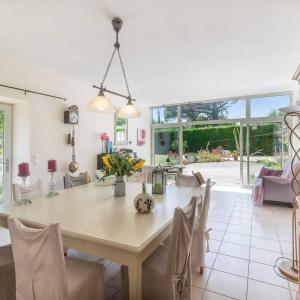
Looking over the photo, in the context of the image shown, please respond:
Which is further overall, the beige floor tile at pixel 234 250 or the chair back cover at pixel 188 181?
the chair back cover at pixel 188 181

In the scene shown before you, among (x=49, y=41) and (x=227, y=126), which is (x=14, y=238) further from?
(x=227, y=126)

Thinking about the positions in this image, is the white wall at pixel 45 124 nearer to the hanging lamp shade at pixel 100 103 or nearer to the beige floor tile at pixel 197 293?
the hanging lamp shade at pixel 100 103

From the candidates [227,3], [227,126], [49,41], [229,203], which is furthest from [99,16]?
[227,126]

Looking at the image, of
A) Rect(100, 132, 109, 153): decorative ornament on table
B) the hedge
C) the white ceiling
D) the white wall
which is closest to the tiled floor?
the white wall

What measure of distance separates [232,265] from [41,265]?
6.57ft

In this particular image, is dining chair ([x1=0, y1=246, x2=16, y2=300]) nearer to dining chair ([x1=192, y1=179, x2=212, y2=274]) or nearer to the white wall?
dining chair ([x1=192, y1=179, x2=212, y2=274])

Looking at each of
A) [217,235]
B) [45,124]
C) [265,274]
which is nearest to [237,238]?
[217,235]

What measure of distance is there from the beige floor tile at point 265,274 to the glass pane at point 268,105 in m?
4.68

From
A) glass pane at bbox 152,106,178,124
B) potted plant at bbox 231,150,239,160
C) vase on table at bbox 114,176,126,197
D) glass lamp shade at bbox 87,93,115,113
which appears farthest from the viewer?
glass pane at bbox 152,106,178,124

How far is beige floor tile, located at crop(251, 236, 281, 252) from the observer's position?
2.81m

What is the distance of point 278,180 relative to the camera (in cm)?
451

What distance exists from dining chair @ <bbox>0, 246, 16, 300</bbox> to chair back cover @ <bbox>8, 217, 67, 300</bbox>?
0.42m

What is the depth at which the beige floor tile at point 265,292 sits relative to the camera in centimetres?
192

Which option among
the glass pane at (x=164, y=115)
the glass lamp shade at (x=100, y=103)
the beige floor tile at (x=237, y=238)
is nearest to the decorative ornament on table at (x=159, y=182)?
the glass lamp shade at (x=100, y=103)
